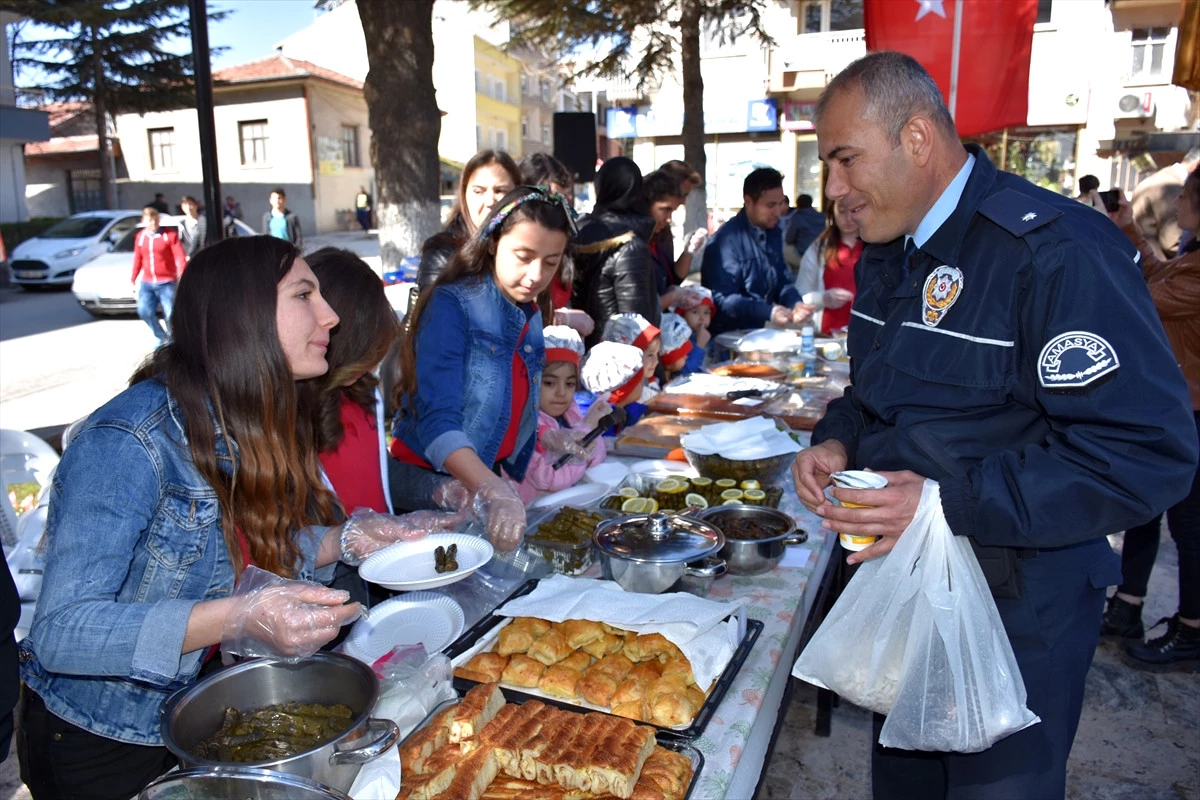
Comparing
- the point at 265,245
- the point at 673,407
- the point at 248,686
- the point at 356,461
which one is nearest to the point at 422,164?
the point at 673,407

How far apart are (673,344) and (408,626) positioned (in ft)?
11.0

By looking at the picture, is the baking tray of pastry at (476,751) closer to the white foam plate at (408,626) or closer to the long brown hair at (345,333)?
the white foam plate at (408,626)

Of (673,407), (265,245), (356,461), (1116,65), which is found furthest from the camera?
(1116,65)

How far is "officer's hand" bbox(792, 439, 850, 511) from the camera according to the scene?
1862 millimetres

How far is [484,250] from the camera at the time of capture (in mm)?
2635

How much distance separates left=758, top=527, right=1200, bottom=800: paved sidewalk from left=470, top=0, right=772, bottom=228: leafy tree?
9.13 m

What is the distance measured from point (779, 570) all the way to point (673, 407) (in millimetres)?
1799

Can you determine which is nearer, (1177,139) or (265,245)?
(265,245)

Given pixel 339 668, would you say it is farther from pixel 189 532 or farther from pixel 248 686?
pixel 189 532

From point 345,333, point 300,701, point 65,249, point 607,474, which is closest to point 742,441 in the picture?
point 607,474

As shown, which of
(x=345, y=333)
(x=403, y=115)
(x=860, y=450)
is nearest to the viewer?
(x=860, y=450)

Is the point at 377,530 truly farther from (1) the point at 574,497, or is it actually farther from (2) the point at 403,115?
(2) the point at 403,115

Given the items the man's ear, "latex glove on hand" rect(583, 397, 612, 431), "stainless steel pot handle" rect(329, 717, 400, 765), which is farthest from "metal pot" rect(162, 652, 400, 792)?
"latex glove on hand" rect(583, 397, 612, 431)

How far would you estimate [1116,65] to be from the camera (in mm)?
20250
